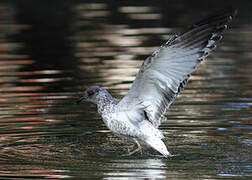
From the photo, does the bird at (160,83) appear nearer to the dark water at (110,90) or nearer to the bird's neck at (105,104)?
the bird's neck at (105,104)

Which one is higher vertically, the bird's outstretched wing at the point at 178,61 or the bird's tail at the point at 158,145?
the bird's outstretched wing at the point at 178,61

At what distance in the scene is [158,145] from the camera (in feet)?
35.4

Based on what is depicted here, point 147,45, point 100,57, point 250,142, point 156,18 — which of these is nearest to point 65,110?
point 250,142

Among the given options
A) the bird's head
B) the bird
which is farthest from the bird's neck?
the bird's head

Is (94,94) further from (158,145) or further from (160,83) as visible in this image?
(158,145)

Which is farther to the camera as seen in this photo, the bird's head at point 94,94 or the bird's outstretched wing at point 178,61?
the bird's head at point 94,94

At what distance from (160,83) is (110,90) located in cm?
472

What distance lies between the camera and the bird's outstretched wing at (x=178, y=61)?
10453mm

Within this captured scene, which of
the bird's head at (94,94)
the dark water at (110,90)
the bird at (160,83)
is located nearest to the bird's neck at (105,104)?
the bird at (160,83)

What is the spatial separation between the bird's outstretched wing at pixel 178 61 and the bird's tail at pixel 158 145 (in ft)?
1.65

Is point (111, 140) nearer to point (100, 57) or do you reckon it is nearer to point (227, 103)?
point (227, 103)

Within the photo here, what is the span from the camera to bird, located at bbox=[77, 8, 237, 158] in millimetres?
10484

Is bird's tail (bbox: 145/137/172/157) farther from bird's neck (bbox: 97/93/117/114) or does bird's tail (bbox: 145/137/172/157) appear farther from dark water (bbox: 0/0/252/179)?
bird's neck (bbox: 97/93/117/114)

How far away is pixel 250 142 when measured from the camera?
11453mm
